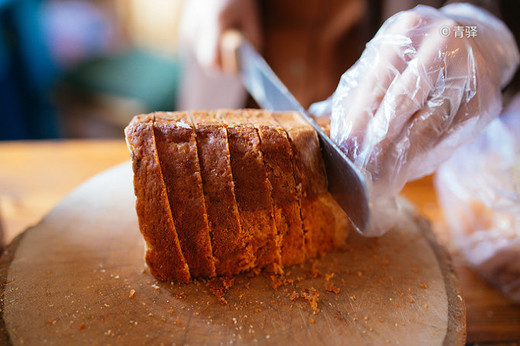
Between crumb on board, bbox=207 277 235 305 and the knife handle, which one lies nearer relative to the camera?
crumb on board, bbox=207 277 235 305

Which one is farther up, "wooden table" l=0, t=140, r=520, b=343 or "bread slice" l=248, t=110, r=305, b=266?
"bread slice" l=248, t=110, r=305, b=266

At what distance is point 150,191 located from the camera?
4.40 ft

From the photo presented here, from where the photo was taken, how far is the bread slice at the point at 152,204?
134cm

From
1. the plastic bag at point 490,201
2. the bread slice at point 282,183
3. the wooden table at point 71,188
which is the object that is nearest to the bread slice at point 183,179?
the bread slice at point 282,183

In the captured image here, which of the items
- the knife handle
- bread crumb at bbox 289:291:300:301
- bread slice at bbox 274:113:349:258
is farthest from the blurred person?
the knife handle

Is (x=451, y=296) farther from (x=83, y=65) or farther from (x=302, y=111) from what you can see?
(x=83, y=65)

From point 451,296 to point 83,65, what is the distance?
5.10m

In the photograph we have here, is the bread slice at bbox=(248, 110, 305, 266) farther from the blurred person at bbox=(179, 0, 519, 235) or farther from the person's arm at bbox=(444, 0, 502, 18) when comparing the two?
the person's arm at bbox=(444, 0, 502, 18)

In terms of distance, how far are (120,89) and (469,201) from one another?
4.15 m

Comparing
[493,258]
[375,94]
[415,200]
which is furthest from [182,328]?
[415,200]

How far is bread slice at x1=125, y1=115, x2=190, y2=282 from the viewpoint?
4.38 feet

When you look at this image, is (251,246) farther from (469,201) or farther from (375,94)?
(469,201)

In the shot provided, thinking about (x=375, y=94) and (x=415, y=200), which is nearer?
(x=375, y=94)

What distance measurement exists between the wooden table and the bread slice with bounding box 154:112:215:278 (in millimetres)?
1071
